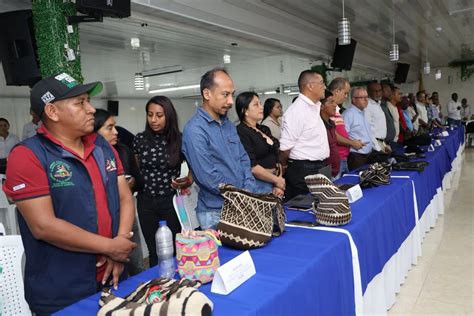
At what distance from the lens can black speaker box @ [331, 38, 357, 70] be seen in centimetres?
681

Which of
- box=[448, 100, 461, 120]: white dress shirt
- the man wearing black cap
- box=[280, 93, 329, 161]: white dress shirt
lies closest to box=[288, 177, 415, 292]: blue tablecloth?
box=[280, 93, 329, 161]: white dress shirt

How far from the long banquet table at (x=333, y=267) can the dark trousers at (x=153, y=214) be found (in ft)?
2.37

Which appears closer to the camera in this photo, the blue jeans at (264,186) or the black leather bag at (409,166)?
the blue jeans at (264,186)

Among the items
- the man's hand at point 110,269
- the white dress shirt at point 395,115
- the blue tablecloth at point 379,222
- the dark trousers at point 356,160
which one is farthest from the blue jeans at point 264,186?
the white dress shirt at point 395,115

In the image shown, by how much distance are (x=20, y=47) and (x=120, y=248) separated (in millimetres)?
2225

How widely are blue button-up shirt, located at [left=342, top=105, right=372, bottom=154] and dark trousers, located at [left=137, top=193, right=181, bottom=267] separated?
6.89 ft

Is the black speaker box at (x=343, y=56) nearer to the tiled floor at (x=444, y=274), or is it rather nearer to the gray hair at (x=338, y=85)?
the tiled floor at (x=444, y=274)

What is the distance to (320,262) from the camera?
4.50 feet

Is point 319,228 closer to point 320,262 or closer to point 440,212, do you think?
point 320,262

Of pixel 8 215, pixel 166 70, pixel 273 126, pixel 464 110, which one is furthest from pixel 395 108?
pixel 464 110

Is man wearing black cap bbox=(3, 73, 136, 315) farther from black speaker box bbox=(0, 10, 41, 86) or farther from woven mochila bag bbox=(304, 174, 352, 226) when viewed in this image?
black speaker box bbox=(0, 10, 41, 86)

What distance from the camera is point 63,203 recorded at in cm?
128

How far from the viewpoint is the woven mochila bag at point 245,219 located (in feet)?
4.67

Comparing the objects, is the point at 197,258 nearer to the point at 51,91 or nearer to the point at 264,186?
the point at 51,91
